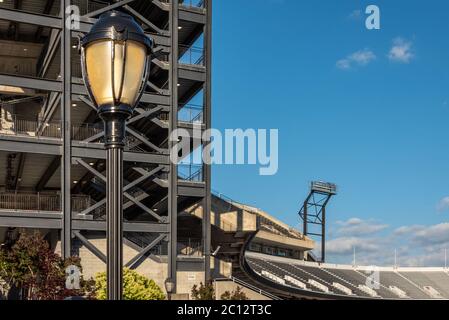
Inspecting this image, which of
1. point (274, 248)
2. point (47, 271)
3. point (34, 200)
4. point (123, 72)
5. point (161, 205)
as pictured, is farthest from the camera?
point (274, 248)

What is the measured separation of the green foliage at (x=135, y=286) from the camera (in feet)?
120

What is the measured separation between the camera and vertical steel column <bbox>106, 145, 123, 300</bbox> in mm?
6883

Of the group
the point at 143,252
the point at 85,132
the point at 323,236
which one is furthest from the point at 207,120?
the point at 323,236

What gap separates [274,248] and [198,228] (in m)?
29.6

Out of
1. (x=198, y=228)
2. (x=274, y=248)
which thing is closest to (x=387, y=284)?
(x=274, y=248)

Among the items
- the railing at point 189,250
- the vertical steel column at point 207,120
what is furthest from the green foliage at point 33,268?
the vertical steel column at point 207,120

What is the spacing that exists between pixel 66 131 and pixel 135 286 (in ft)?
28.5

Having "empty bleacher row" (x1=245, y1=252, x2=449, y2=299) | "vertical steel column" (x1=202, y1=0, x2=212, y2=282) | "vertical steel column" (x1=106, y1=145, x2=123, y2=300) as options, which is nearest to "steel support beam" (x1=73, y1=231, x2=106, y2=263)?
"vertical steel column" (x1=202, y1=0, x2=212, y2=282)

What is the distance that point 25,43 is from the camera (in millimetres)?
47094

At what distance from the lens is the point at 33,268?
33.6 meters

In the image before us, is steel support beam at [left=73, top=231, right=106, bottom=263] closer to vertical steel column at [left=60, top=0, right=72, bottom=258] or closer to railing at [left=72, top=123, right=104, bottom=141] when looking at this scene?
vertical steel column at [left=60, top=0, right=72, bottom=258]

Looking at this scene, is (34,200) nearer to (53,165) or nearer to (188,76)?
(53,165)

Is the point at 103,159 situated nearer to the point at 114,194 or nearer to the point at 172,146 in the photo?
the point at 172,146

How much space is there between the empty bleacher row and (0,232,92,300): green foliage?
23.0 metres
